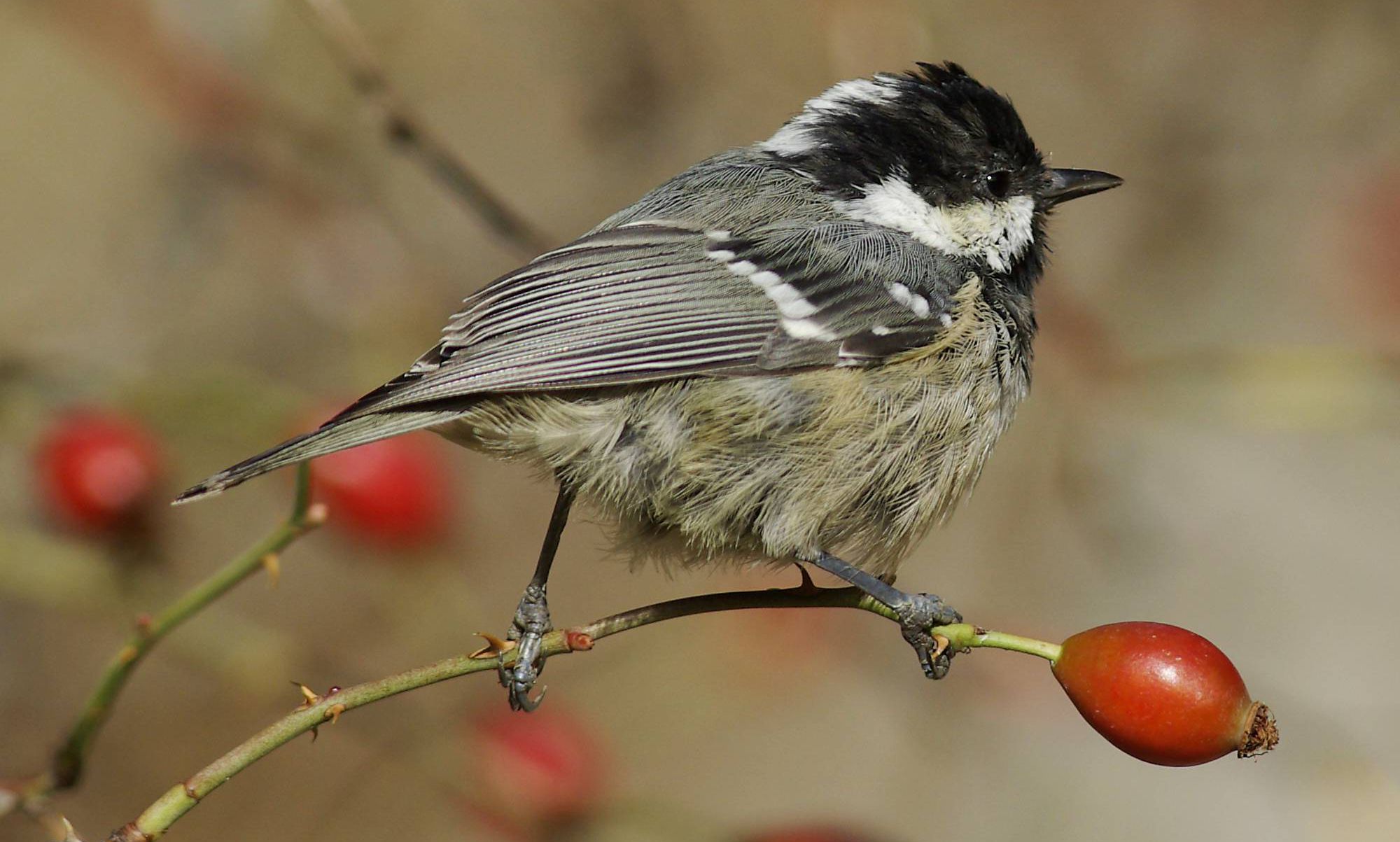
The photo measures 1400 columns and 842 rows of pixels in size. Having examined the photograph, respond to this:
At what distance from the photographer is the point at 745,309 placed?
2.59 metres

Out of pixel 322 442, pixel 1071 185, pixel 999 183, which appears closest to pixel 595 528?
pixel 322 442

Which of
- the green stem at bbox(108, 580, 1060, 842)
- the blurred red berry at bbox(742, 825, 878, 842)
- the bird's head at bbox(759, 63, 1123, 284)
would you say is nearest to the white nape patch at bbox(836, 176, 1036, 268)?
the bird's head at bbox(759, 63, 1123, 284)

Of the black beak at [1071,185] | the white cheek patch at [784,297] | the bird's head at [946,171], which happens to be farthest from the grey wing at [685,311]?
the black beak at [1071,185]

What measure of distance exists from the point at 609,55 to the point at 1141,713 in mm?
3234

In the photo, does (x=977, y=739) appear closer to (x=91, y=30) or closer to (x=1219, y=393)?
(x=1219, y=393)

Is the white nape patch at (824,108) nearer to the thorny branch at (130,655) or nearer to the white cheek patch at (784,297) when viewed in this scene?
the white cheek patch at (784,297)

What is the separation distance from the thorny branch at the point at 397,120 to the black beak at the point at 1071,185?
1.26m

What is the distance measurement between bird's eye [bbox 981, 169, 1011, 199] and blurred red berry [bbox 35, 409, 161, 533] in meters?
2.05

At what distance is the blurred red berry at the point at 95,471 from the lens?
2813mm

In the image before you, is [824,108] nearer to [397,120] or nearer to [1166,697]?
[397,120]

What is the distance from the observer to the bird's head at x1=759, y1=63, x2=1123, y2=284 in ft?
9.44

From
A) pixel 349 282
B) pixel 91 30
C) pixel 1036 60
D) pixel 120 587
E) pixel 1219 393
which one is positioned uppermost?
pixel 1036 60

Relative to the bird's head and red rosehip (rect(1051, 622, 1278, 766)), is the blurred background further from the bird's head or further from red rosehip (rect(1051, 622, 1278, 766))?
red rosehip (rect(1051, 622, 1278, 766))

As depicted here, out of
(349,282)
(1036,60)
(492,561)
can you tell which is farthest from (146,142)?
(1036,60)
